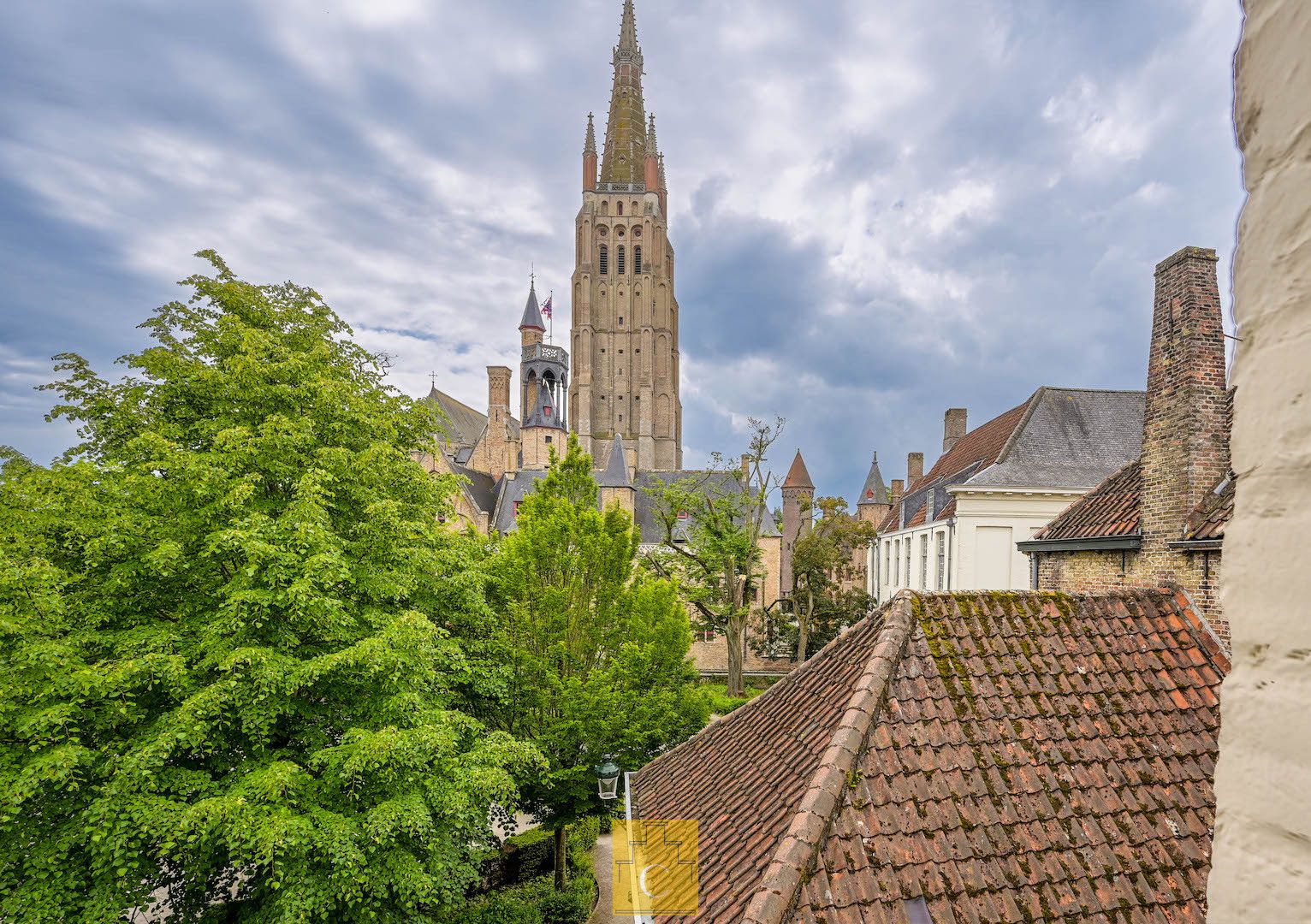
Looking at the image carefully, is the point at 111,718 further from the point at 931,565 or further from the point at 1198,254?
the point at 931,565

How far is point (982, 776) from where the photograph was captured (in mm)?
4328

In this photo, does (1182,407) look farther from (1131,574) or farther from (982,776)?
(982,776)

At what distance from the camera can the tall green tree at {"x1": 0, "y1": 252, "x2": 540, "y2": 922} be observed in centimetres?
678

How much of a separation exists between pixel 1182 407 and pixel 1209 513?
134cm

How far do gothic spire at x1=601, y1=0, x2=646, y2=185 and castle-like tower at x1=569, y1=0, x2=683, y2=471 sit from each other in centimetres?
57

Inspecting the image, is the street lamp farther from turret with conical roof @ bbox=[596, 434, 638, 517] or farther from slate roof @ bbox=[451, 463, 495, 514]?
slate roof @ bbox=[451, 463, 495, 514]

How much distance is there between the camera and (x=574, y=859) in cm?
1338

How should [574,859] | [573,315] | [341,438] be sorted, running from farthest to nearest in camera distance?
[573,315], [574,859], [341,438]

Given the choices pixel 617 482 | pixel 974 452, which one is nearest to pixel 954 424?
pixel 974 452

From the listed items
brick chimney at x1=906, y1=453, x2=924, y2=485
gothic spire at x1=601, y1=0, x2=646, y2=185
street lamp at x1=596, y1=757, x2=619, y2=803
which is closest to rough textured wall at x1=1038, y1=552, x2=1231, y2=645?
street lamp at x1=596, y1=757, x2=619, y2=803

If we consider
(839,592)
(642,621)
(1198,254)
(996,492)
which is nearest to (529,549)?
(642,621)

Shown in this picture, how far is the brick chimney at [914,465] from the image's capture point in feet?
107

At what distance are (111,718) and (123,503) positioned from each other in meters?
2.67

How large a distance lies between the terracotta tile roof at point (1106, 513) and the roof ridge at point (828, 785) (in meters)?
4.66
